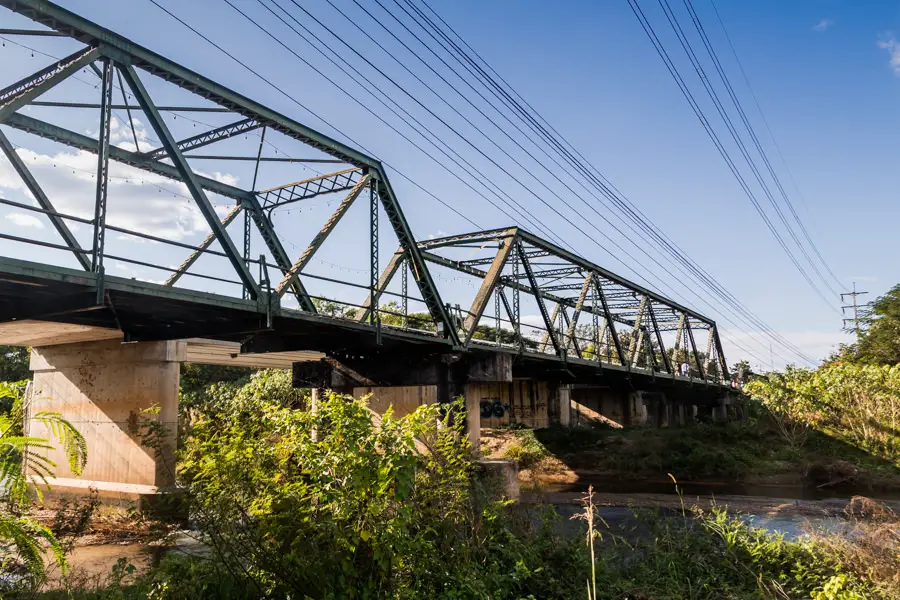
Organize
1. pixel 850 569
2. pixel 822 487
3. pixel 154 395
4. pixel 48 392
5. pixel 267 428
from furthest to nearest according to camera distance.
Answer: pixel 822 487, pixel 48 392, pixel 154 395, pixel 850 569, pixel 267 428

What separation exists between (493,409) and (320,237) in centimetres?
2905

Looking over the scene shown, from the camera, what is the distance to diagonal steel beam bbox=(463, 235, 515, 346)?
2003cm

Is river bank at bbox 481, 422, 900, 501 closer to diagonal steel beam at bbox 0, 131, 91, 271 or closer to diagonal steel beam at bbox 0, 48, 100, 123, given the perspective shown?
diagonal steel beam at bbox 0, 131, 91, 271

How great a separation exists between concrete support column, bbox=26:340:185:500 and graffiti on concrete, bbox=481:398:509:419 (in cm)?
2594

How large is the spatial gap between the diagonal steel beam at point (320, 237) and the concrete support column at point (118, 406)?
19.6 ft

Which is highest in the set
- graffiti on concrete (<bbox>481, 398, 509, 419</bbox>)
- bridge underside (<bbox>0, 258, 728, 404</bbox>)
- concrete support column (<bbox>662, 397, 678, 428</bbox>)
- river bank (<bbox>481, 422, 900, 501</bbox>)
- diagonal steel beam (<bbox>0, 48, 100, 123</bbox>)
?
diagonal steel beam (<bbox>0, 48, 100, 123</bbox>)

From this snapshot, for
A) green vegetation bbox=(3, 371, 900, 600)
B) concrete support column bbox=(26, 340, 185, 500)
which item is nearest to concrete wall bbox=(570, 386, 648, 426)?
concrete support column bbox=(26, 340, 185, 500)

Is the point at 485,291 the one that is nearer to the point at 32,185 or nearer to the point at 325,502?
the point at 32,185

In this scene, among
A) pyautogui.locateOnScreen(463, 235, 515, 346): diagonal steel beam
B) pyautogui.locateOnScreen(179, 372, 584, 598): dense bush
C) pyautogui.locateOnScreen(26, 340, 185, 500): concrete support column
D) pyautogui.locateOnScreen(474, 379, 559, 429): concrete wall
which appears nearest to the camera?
pyautogui.locateOnScreen(179, 372, 584, 598): dense bush

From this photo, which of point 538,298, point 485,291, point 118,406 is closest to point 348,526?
point 118,406

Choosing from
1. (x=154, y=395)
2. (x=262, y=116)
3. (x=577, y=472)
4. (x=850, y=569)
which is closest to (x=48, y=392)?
(x=154, y=395)

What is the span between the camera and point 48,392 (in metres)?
19.6

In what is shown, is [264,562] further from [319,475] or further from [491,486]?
[491,486]

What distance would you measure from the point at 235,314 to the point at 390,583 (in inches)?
307
